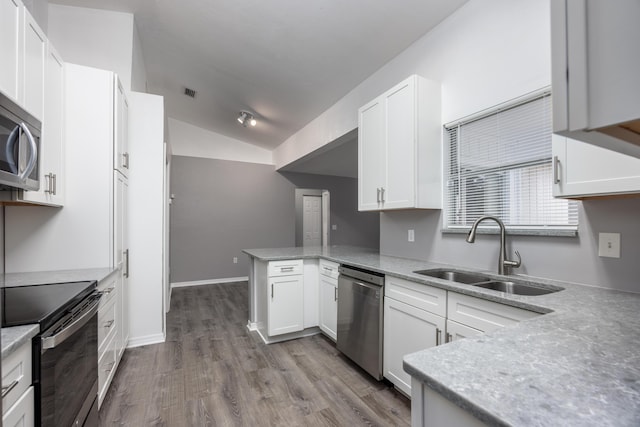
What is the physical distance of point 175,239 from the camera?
5477 millimetres

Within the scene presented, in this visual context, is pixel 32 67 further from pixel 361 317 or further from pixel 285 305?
pixel 361 317

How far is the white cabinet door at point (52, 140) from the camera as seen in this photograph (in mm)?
1809

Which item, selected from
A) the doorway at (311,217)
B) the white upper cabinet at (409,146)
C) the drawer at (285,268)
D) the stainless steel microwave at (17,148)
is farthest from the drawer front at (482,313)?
the doorway at (311,217)

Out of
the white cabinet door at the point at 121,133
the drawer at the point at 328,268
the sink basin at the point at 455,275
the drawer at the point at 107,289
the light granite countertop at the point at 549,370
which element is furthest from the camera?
the drawer at the point at 328,268

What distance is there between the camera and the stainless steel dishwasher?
2.18 m

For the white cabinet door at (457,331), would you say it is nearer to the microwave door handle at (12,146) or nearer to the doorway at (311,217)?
the microwave door handle at (12,146)

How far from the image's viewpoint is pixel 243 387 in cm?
218

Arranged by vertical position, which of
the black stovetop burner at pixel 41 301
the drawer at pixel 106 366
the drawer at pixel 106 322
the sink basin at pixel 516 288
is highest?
the black stovetop burner at pixel 41 301

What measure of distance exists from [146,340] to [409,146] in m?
3.07

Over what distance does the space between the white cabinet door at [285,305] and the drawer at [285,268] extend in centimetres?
4

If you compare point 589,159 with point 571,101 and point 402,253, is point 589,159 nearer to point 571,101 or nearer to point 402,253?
point 571,101

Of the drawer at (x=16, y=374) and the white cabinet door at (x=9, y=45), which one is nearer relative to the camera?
the drawer at (x=16, y=374)

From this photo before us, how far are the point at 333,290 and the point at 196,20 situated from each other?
286 centimetres

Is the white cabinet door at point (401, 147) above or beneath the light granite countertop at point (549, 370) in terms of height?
above
